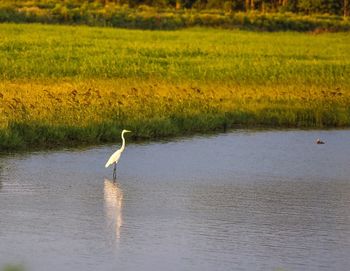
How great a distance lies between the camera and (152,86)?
78.4 ft

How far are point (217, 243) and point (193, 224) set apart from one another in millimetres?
981

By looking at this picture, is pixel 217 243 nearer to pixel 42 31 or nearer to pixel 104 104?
pixel 104 104

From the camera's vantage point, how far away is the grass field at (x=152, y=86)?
18281mm

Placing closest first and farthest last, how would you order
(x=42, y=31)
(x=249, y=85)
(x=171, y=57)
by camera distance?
(x=249, y=85)
(x=171, y=57)
(x=42, y=31)

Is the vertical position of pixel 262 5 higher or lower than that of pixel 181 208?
lower

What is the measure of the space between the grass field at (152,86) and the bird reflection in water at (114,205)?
308cm

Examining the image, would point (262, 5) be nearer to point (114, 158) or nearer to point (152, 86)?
point (152, 86)

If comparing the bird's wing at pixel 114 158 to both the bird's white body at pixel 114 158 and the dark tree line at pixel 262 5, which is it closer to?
the bird's white body at pixel 114 158

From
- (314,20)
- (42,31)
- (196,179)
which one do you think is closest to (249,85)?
(196,179)

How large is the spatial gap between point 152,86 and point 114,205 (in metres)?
11.4

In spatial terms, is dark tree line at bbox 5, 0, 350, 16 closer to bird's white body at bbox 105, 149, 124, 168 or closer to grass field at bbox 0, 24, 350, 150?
grass field at bbox 0, 24, 350, 150

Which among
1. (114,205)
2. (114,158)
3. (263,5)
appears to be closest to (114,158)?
(114,158)

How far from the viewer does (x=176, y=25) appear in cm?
5506

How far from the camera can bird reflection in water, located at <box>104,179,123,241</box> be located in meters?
11.5
